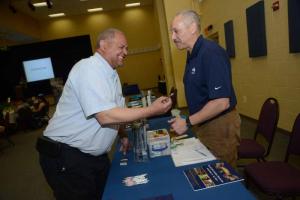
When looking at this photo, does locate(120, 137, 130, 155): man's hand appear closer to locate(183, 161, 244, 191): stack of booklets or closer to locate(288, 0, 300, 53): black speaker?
locate(183, 161, 244, 191): stack of booklets

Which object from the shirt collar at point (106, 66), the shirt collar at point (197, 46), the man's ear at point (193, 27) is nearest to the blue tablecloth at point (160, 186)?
the shirt collar at point (106, 66)

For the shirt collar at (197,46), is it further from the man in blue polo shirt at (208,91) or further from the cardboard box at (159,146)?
the cardboard box at (159,146)

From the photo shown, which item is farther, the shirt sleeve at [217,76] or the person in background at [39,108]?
the person in background at [39,108]

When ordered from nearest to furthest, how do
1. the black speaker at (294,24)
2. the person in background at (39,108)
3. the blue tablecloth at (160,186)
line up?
the blue tablecloth at (160,186), the black speaker at (294,24), the person in background at (39,108)

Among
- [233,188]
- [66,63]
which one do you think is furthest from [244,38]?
[66,63]

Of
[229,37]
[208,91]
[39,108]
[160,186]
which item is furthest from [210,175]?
[39,108]

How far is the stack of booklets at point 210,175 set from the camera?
4.13 ft

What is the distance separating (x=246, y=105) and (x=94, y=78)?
13.5 ft

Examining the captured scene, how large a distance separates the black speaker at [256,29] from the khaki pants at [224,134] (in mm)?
2552

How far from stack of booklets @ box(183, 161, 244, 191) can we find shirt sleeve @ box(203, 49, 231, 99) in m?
0.40

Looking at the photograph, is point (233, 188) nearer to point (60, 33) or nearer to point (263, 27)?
point (263, 27)

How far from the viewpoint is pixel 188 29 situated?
5.80 ft

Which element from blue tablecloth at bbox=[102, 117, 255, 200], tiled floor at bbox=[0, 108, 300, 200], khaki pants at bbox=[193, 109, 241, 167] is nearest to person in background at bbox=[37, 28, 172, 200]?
blue tablecloth at bbox=[102, 117, 255, 200]

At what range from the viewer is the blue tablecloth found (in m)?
1.18
